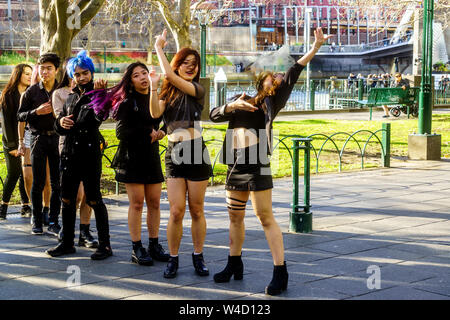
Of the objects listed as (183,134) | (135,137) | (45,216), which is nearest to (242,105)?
(183,134)

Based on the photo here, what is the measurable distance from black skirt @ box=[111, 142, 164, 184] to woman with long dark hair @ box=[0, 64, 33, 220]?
2.18 m

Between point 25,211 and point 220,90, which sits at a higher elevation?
point 220,90

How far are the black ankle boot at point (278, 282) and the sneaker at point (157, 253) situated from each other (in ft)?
4.24

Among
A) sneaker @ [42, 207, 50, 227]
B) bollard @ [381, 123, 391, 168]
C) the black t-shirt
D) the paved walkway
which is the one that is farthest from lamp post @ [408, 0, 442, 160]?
the black t-shirt

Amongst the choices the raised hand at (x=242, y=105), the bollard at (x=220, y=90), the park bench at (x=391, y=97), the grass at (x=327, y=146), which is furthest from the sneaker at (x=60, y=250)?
the bollard at (x=220, y=90)

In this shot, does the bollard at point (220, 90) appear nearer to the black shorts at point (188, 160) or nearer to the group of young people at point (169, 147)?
the group of young people at point (169, 147)

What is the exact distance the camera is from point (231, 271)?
547 cm

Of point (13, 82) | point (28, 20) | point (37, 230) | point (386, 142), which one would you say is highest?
point (28, 20)

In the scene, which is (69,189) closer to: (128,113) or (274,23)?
(128,113)

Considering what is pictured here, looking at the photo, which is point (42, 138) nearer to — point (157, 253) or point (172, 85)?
point (157, 253)

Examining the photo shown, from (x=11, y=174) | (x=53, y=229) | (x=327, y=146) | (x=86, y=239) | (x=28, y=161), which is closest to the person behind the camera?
(x=86, y=239)

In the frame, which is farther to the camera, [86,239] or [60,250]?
[86,239]

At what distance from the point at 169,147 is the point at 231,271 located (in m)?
1.14

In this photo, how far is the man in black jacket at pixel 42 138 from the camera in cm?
712
